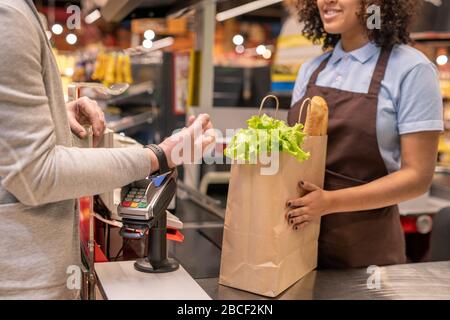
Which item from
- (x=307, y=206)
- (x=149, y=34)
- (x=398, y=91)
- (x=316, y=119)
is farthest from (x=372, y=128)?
(x=149, y=34)

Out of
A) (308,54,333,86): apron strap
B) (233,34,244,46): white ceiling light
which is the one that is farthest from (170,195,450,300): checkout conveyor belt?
(233,34,244,46): white ceiling light

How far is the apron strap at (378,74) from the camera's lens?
1.62 meters

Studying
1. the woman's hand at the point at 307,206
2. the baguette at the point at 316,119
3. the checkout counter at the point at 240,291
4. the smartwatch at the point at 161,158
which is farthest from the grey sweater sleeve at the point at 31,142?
the baguette at the point at 316,119

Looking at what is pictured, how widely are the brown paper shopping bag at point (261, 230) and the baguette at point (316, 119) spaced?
0.04m

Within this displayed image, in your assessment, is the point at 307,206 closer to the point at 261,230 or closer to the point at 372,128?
the point at 261,230

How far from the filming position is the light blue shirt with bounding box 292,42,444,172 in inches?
61.3

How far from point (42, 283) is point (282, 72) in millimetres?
3351

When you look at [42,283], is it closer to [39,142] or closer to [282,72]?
[39,142]

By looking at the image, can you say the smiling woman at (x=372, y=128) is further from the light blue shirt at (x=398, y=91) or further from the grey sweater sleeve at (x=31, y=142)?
the grey sweater sleeve at (x=31, y=142)

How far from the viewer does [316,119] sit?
1.46m

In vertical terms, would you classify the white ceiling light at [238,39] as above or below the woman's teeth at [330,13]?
above

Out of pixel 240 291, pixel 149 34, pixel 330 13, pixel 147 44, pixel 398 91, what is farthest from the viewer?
pixel 147 44

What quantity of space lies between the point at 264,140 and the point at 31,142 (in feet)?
1.66

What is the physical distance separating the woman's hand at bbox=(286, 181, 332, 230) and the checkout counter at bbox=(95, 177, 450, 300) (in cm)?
18
